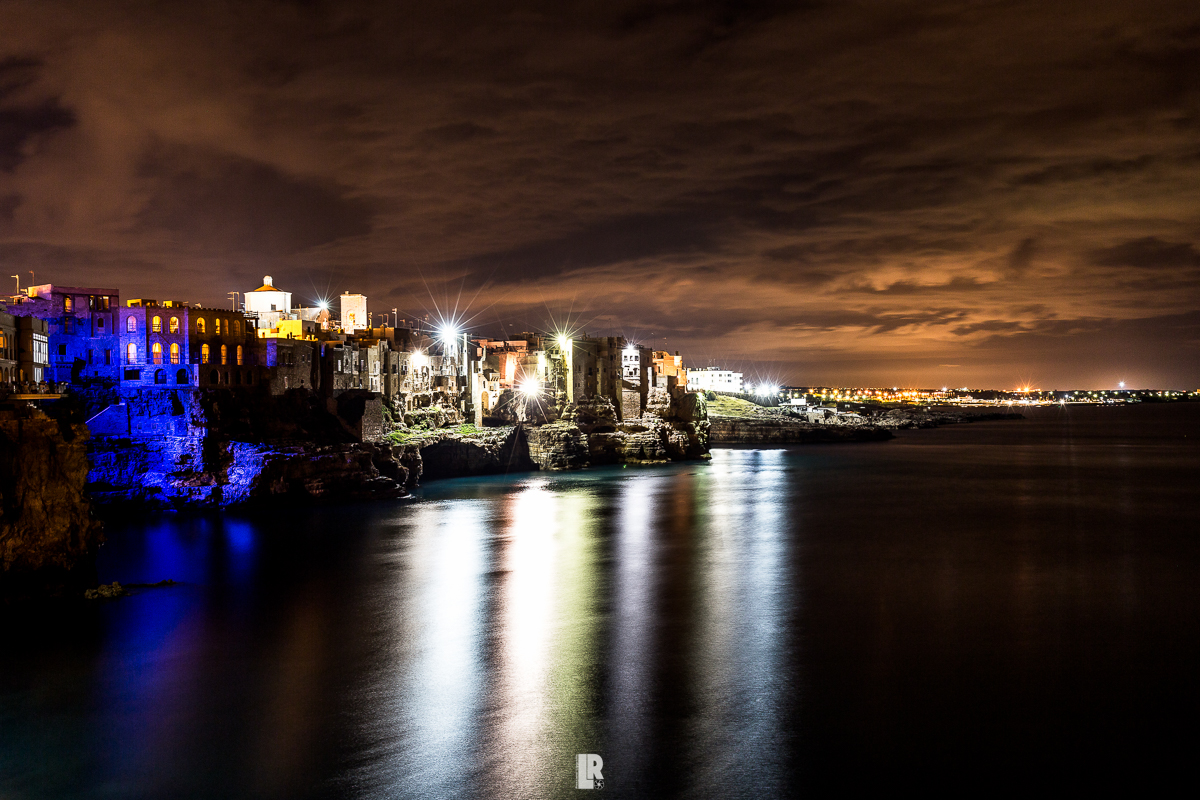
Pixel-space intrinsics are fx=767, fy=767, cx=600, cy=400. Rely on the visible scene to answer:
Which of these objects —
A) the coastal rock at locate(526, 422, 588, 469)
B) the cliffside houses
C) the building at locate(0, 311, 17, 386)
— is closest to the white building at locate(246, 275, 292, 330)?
the cliffside houses

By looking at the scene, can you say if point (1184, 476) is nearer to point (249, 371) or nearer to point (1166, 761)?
point (1166, 761)

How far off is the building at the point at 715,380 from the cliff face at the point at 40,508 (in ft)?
381

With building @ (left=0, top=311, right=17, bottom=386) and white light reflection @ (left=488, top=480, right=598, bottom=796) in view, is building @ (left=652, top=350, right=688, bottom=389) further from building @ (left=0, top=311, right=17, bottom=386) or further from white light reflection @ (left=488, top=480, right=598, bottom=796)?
building @ (left=0, top=311, right=17, bottom=386)

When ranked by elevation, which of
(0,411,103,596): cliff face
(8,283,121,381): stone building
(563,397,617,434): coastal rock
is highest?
(8,283,121,381): stone building

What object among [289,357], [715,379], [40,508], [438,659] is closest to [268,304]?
[289,357]

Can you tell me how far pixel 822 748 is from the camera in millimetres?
13289

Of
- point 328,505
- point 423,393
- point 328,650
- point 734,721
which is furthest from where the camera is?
point 423,393

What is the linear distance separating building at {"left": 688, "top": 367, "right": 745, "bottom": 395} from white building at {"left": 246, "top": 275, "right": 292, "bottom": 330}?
85810 millimetres

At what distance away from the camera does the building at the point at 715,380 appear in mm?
133625

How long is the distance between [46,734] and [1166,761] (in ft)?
62.4

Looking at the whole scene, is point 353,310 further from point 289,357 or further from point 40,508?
point 40,508

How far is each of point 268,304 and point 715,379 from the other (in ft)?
305

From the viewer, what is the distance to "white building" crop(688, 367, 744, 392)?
134 metres

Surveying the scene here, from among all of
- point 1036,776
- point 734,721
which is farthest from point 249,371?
point 1036,776
